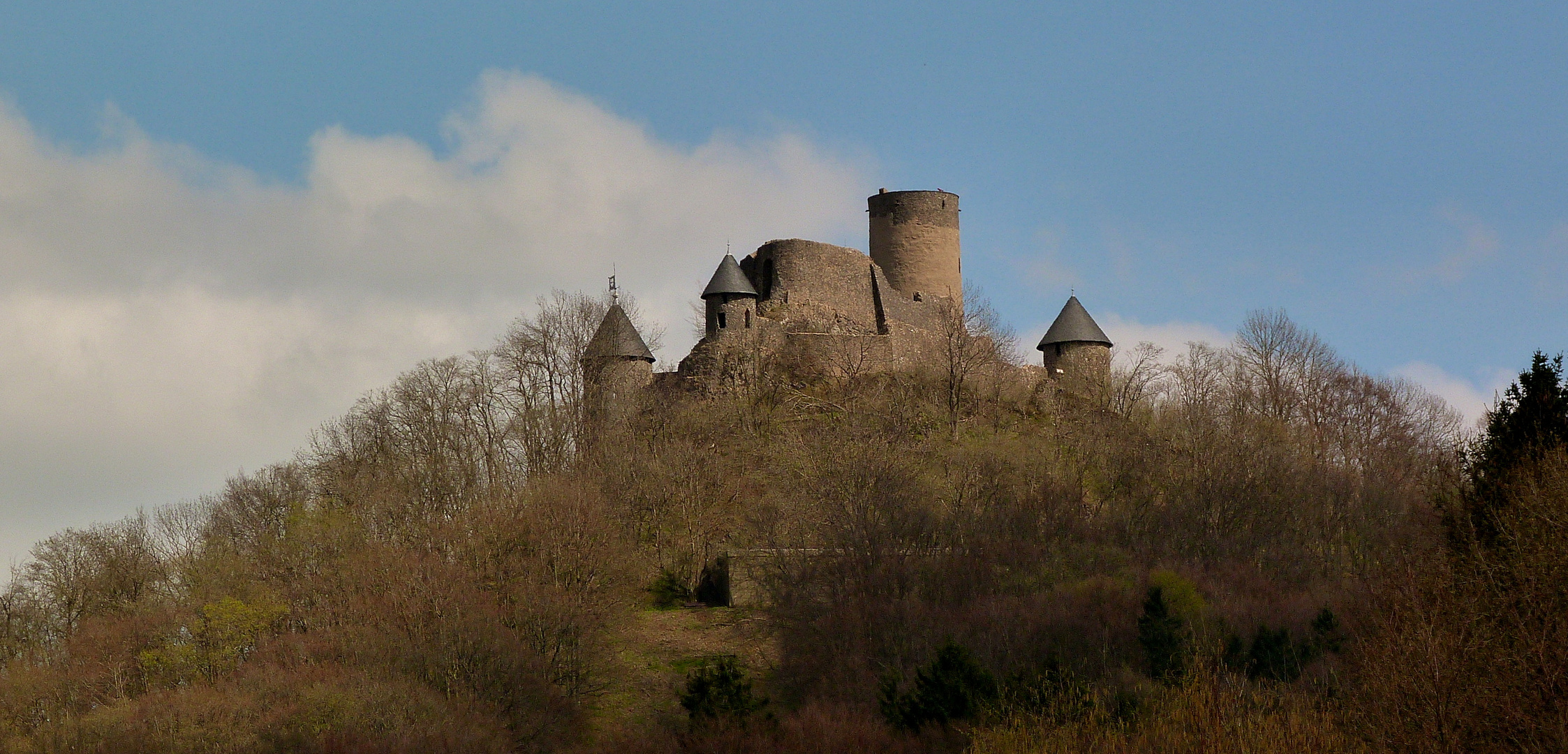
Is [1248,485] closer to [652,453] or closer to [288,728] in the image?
[652,453]

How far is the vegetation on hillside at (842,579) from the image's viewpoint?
18516 mm

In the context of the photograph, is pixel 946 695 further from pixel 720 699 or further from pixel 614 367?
pixel 614 367

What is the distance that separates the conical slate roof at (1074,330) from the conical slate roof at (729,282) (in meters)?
10.5

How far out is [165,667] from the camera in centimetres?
3353

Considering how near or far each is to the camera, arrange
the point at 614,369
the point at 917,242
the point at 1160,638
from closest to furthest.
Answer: the point at 1160,638, the point at 614,369, the point at 917,242

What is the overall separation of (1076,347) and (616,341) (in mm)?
15772

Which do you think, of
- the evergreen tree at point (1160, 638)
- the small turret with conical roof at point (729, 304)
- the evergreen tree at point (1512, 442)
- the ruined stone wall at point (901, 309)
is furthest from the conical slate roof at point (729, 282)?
the evergreen tree at point (1512, 442)

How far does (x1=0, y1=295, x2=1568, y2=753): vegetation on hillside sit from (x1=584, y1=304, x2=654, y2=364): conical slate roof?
26.3 inches

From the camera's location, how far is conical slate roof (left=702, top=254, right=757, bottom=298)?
45.6m

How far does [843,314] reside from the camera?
47.3 metres

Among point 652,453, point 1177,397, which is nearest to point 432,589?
point 652,453

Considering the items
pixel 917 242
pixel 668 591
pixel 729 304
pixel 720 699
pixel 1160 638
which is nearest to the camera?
pixel 720 699

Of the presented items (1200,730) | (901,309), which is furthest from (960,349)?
(1200,730)

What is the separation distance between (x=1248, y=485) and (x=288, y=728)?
2345cm
